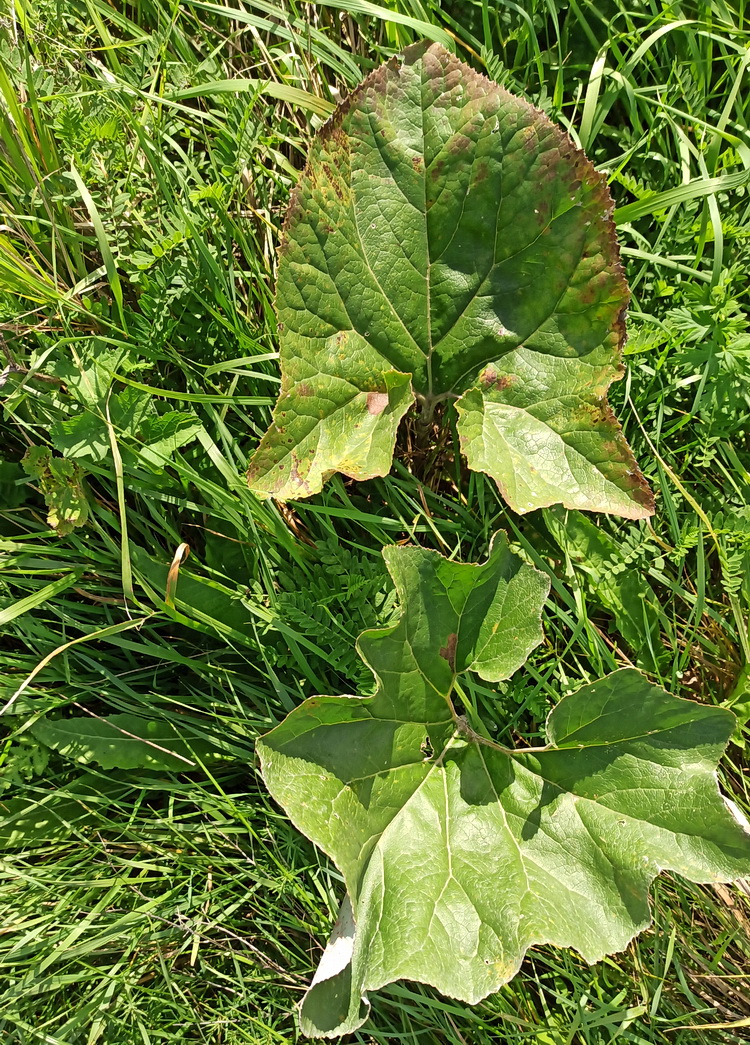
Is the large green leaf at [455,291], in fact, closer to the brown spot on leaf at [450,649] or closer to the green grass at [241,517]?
the green grass at [241,517]

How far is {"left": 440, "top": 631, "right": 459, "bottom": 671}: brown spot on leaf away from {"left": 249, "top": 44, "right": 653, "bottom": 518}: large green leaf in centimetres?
41

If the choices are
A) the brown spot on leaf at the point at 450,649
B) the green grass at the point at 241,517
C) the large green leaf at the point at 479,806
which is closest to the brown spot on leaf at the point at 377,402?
the green grass at the point at 241,517

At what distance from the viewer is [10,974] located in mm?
2520

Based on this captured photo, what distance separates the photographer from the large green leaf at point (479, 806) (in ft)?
7.09

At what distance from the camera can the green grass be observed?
252 centimetres

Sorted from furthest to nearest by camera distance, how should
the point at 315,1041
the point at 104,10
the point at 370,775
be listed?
the point at 104,10 < the point at 315,1041 < the point at 370,775

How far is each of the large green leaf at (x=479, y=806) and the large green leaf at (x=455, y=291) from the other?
0.36 metres

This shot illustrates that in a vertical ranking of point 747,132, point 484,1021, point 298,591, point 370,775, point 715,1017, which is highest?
point 747,132

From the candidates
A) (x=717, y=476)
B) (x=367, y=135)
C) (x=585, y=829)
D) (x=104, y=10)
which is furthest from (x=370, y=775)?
(x=104, y=10)

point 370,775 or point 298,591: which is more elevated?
point 298,591

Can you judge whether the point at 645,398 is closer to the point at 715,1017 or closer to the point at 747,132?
the point at 747,132

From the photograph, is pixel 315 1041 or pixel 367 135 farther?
pixel 315 1041

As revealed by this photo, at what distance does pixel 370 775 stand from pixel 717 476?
1459 mm

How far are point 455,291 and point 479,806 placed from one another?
1446 millimetres
